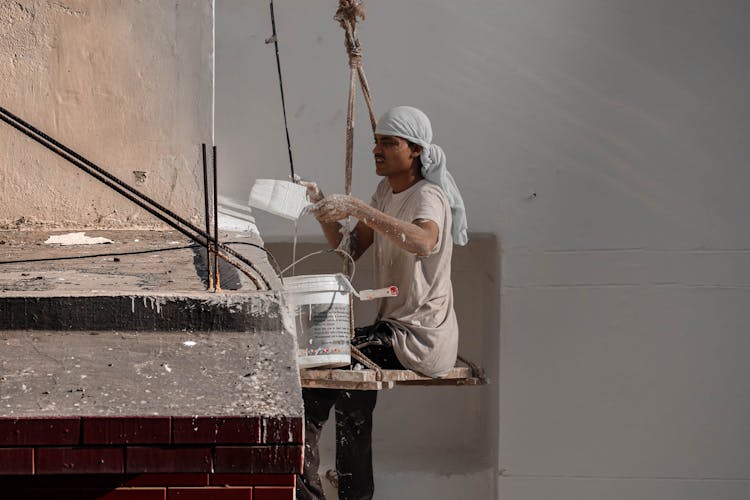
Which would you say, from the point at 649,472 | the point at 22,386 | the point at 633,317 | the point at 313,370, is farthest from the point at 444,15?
the point at 22,386

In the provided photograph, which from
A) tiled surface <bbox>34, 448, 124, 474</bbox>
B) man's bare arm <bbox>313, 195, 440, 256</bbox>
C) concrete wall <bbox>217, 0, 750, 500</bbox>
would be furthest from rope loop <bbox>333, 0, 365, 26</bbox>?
tiled surface <bbox>34, 448, 124, 474</bbox>

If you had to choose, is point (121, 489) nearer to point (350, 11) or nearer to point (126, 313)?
point (126, 313)

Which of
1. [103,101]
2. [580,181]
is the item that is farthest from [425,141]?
[580,181]

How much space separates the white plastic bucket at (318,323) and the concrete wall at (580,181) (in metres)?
1.47

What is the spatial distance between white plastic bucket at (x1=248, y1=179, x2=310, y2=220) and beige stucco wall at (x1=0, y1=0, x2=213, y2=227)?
715 millimetres

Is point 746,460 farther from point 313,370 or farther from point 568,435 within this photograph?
point 313,370

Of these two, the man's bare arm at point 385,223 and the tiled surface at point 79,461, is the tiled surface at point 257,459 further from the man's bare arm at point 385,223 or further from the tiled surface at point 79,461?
the man's bare arm at point 385,223

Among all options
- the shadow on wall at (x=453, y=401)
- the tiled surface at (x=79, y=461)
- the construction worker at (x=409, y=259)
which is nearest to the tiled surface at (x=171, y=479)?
the tiled surface at (x=79, y=461)

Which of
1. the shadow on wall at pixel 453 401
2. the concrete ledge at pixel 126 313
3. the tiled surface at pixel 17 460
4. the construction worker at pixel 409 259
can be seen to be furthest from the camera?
the shadow on wall at pixel 453 401

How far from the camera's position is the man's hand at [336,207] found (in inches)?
174

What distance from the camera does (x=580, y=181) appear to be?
238 inches

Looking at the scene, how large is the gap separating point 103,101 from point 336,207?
996mm

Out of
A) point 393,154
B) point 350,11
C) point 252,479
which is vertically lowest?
point 252,479

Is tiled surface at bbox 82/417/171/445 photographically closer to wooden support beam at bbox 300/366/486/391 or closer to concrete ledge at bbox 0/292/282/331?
concrete ledge at bbox 0/292/282/331
